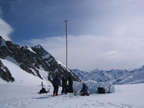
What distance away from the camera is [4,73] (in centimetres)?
6944

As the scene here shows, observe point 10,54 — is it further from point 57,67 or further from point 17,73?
point 57,67

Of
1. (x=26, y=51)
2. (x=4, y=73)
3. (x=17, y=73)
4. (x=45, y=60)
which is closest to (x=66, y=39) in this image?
(x=4, y=73)

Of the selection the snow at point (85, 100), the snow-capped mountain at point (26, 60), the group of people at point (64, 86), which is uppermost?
the snow-capped mountain at point (26, 60)

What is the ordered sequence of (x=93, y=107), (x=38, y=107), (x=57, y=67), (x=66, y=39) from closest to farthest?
(x=93, y=107) → (x=38, y=107) → (x=66, y=39) → (x=57, y=67)

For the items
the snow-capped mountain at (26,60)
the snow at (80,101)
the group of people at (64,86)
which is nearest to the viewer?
the snow at (80,101)

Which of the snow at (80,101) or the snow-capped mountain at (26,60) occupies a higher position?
the snow-capped mountain at (26,60)

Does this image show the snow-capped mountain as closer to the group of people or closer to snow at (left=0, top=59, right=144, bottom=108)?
the group of people

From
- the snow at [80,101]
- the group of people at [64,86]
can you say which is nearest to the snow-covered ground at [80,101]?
the snow at [80,101]

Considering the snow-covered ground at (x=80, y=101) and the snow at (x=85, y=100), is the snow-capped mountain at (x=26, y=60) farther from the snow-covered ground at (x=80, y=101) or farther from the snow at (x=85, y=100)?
the snow-covered ground at (x=80, y=101)

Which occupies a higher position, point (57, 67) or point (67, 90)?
point (57, 67)

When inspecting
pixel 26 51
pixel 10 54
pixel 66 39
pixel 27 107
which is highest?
pixel 26 51

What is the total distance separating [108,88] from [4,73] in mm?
69411

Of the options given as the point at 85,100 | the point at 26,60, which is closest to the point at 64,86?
the point at 85,100

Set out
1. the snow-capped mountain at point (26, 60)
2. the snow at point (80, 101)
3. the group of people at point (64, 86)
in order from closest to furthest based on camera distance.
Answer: the snow at point (80, 101) → the group of people at point (64, 86) → the snow-capped mountain at point (26, 60)
